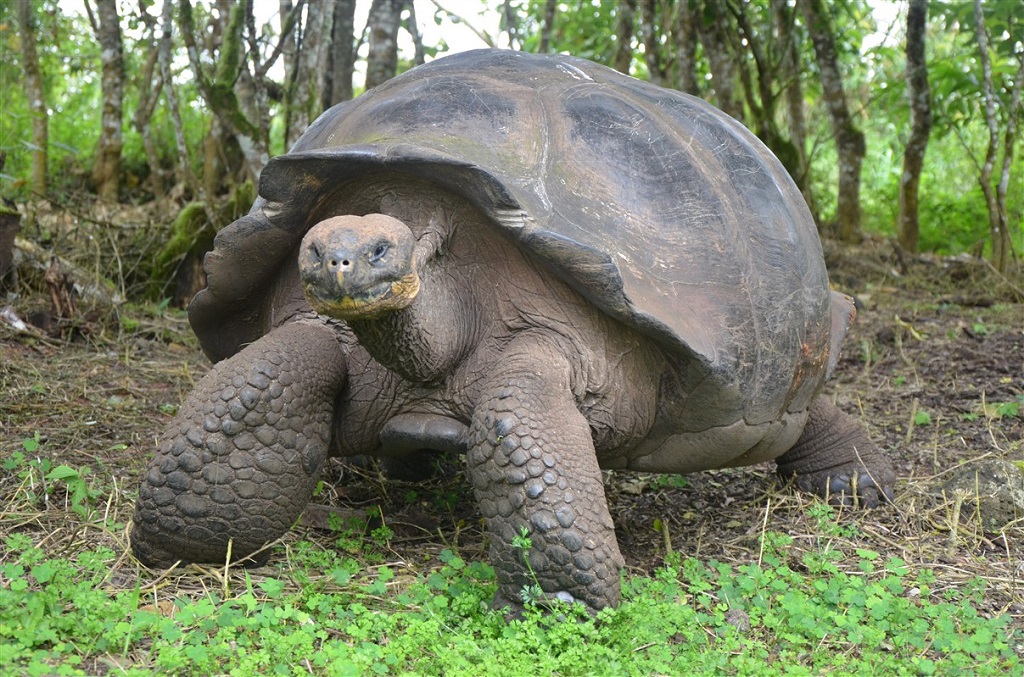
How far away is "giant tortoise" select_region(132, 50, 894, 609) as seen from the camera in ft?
8.99

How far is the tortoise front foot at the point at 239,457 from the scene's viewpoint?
2.90m

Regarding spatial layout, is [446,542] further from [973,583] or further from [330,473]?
[973,583]

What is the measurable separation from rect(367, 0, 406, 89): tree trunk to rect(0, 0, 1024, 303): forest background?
1 centimetres

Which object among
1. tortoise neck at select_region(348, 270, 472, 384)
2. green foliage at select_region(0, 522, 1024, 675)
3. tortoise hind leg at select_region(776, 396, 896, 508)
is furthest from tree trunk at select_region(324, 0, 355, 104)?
green foliage at select_region(0, 522, 1024, 675)

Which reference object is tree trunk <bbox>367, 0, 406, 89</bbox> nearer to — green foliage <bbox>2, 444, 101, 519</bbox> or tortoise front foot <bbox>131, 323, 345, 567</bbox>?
green foliage <bbox>2, 444, 101, 519</bbox>

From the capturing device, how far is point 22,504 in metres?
3.41

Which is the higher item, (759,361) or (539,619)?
(759,361)

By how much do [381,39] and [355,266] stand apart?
3.55 metres

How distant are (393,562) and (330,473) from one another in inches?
42.6

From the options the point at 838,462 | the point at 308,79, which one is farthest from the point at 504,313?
the point at 308,79

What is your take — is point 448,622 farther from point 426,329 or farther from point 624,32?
point 624,32

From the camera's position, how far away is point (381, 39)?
5695mm

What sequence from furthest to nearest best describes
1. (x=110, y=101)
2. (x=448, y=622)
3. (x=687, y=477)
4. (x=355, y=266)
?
(x=110, y=101), (x=687, y=477), (x=448, y=622), (x=355, y=266)

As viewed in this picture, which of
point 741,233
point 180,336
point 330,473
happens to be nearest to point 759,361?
point 741,233
